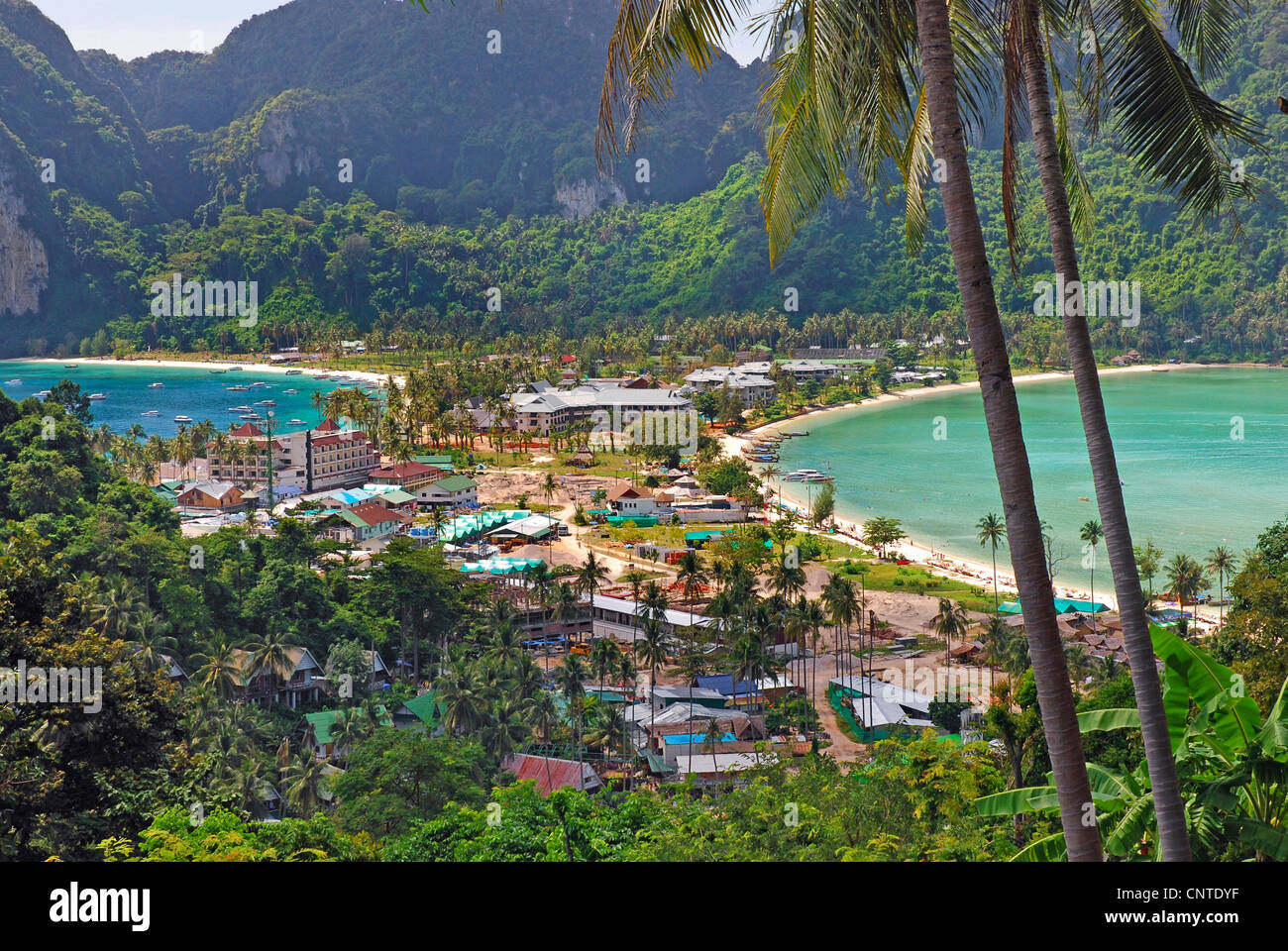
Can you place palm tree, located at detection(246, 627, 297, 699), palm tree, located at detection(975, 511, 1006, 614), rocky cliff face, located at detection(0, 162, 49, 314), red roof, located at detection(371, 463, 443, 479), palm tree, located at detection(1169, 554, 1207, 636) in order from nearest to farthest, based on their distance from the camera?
palm tree, located at detection(246, 627, 297, 699) → palm tree, located at detection(1169, 554, 1207, 636) → palm tree, located at detection(975, 511, 1006, 614) → red roof, located at detection(371, 463, 443, 479) → rocky cliff face, located at detection(0, 162, 49, 314)

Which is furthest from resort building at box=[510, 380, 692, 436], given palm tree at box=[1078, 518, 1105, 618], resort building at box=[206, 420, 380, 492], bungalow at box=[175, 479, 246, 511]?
palm tree at box=[1078, 518, 1105, 618]

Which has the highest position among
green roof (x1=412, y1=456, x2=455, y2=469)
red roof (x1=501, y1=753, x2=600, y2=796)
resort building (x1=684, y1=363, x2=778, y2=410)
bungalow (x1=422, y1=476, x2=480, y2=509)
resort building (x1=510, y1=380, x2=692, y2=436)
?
resort building (x1=684, y1=363, x2=778, y2=410)

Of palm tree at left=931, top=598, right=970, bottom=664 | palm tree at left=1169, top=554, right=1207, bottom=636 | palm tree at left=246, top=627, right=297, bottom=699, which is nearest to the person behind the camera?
palm tree at left=246, top=627, right=297, bottom=699

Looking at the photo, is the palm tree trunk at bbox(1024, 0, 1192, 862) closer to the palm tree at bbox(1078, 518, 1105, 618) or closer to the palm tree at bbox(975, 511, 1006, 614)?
the palm tree at bbox(975, 511, 1006, 614)

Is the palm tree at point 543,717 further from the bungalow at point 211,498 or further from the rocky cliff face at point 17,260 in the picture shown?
the rocky cliff face at point 17,260

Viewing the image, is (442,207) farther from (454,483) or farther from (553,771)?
(553,771)
